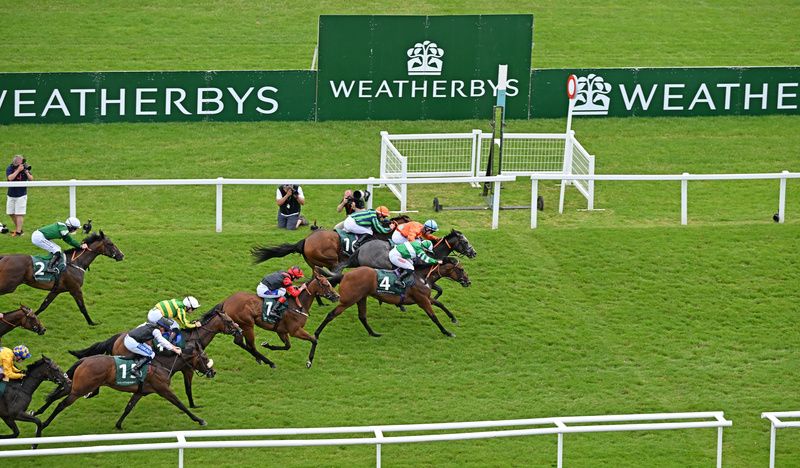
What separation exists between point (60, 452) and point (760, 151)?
16350mm

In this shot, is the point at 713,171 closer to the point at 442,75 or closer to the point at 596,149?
the point at 596,149

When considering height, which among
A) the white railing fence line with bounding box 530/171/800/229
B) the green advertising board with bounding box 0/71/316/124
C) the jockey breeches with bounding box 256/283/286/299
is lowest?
the jockey breeches with bounding box 256/283/286/299

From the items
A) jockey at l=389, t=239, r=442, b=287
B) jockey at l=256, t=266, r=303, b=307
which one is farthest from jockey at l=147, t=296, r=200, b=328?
jockey at l=389, t=239, r=442, b=287

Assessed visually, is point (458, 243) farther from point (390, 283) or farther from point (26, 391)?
point (26, 391)

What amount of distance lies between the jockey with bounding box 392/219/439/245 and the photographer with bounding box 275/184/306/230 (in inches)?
92.1

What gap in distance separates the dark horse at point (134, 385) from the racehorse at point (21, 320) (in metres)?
1.39

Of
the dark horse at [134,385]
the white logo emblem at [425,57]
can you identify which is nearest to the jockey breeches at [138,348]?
the dark horse at [134,385]

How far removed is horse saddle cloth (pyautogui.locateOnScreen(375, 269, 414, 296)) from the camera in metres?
18.8

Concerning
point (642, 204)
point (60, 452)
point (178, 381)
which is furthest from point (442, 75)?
point (60, 452)

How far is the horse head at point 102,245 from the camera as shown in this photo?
19266mm

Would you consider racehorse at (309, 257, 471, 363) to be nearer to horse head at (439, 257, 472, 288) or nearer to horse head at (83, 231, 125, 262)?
horse head at (439, 257, 472, 288)

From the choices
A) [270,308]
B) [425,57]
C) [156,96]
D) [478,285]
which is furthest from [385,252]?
[156,96]

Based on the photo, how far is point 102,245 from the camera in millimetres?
19328

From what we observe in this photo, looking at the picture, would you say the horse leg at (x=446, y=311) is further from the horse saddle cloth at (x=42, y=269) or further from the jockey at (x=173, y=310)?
the horse saddle cloth at (x=42, y=269)
